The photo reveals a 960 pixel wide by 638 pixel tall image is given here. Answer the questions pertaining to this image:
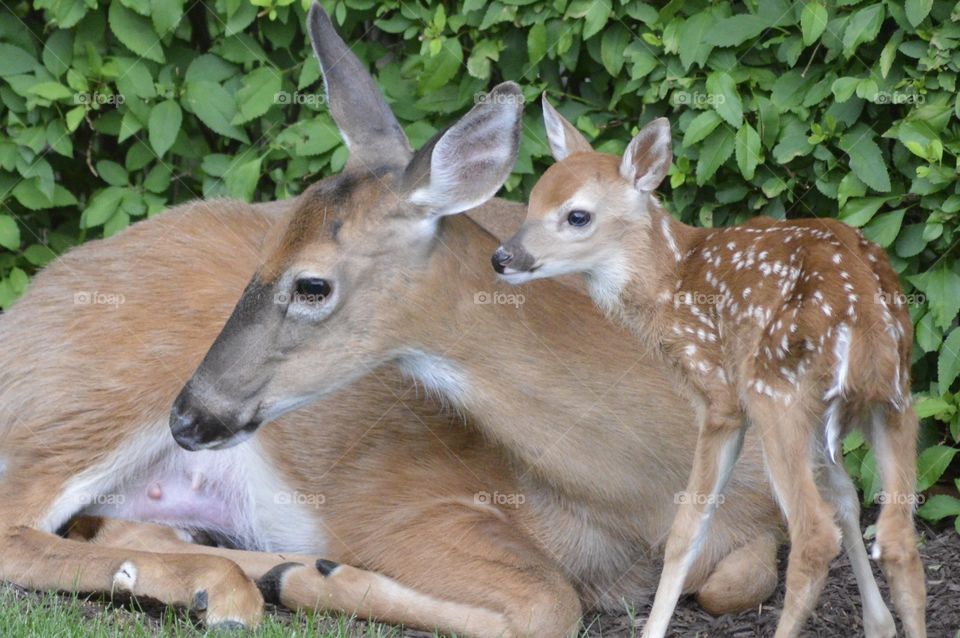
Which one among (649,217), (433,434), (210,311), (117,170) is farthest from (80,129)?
(649,217)

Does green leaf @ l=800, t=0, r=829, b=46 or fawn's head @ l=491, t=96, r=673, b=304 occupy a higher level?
fawn's head @ l=491, t=96, r=673, b=304

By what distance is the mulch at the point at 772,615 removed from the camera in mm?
5238

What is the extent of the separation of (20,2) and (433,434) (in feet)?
11.1

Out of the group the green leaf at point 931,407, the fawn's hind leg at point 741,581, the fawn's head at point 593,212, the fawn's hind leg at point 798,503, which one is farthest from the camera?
the green leaf at point 931,407

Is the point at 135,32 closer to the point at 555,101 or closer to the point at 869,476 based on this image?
the point at 555,101

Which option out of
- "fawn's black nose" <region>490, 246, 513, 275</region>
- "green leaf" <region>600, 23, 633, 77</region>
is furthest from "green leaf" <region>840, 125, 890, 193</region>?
"fawn's black nose" <region>490, 246, 513, 275</region>

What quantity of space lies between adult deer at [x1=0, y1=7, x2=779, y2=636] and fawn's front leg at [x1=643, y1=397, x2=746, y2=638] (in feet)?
2.03

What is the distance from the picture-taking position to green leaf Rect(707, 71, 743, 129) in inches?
237

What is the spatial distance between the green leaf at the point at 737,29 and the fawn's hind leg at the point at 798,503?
2.09 metres

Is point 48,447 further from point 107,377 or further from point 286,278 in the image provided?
point 286,278

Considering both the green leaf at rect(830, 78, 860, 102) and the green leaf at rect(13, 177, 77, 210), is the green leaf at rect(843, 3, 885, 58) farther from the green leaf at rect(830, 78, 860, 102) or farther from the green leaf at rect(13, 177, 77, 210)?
the green leaf at rect(13, 177, 77, 210)

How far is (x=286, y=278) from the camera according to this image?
498 centimetres

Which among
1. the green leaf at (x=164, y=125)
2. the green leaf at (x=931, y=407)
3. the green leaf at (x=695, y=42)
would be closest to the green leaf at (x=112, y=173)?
the green leaf at (x=164, y=125)

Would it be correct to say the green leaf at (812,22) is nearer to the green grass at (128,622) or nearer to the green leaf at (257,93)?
the green grass at (128,622)
